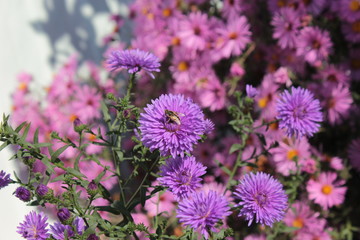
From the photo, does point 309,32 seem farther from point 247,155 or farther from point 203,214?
point 203,214

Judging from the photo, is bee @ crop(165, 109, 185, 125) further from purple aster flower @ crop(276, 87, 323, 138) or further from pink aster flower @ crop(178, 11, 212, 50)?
pink aster flower @ crop(178, 11, 212, 50)

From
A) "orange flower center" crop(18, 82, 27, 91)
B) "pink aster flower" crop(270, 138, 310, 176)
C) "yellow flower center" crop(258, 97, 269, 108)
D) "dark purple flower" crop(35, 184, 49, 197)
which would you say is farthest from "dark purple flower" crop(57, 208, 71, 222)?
"orange flower center" crop(18, 82, 27, 91)

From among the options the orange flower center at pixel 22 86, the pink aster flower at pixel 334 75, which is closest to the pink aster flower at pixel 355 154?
the pink aster flower at pixel 334 75

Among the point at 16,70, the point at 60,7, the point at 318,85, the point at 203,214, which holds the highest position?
the point at 60,7

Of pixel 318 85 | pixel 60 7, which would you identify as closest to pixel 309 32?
pixel 318 85

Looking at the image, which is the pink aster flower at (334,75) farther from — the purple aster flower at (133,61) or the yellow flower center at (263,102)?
the purple aster flower at (133,61)
